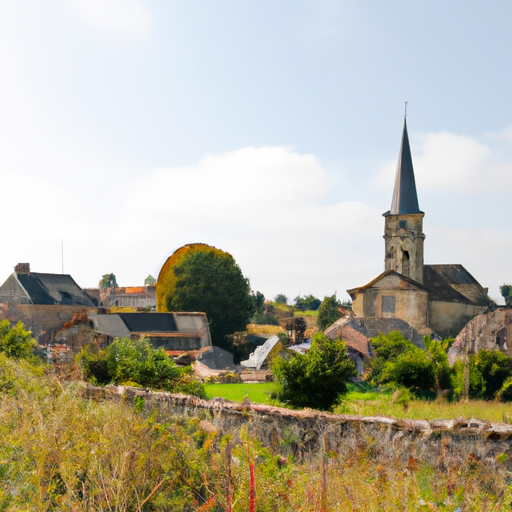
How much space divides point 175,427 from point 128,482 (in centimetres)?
173

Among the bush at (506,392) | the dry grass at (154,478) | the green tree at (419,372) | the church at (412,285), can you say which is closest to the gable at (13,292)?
the church at (412,285)

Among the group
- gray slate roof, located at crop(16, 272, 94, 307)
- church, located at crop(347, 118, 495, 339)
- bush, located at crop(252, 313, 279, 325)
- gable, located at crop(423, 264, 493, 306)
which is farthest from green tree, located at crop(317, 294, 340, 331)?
gray slate roof, located at crop(16, 272, 94, 307)

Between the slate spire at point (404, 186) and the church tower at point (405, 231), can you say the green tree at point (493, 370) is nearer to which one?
the church tower at point (405, 231)

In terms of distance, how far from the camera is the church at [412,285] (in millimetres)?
40500

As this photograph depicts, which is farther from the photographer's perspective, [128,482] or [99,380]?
[99,380]

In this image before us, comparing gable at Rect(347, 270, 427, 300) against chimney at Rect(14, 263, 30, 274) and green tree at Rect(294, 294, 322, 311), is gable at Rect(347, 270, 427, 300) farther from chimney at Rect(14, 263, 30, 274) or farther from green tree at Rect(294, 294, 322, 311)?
green tree at Rect(294, 294, 322, 311)

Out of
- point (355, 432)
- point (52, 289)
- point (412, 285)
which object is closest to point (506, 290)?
point (412, 285)

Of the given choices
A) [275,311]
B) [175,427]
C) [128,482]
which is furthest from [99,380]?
[275,311]

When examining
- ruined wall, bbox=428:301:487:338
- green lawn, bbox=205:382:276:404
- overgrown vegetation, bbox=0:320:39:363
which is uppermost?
ruined wall, bbox=428:301:487:338

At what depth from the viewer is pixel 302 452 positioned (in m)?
10.2

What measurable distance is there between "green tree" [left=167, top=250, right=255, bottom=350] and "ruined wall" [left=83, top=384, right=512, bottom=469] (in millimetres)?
29409

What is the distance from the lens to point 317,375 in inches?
621

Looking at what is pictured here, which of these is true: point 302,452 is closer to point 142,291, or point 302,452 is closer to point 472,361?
point 472,361

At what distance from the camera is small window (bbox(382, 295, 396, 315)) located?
4050 cm
